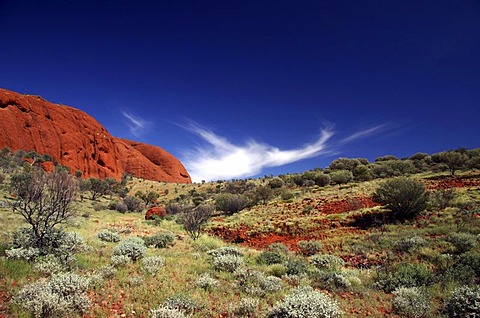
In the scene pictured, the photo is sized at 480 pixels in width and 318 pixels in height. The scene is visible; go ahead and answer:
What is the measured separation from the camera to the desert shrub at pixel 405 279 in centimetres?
759

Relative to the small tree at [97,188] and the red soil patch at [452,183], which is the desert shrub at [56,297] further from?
the small tree at [97,188]

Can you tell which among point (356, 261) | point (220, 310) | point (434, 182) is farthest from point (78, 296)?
point (434, 182)

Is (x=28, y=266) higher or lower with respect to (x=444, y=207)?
lower

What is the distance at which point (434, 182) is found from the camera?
82.9ft

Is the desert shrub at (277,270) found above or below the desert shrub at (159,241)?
below

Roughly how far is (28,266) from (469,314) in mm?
10228

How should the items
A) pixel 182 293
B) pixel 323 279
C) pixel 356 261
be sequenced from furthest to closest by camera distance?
pixel 356 261
pixel 323 279
pixel 182 293

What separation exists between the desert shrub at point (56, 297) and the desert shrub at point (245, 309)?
293cm

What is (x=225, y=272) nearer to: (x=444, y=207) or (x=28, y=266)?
(x=28, y=266)

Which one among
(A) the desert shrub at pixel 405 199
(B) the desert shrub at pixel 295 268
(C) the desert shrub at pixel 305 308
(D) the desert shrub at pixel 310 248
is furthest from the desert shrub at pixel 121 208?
(C) the desert shrub at pixel 305 308

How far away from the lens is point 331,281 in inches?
297

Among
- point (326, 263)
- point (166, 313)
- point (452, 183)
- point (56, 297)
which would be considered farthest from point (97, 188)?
point (452, 183)

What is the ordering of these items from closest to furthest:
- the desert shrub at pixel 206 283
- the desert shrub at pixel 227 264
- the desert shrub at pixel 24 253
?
the desert shrub at pixel 206 283, the desert shrub at pixel 24 253, the desert shrub at pixel 227 264

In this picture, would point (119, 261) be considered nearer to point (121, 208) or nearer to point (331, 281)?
point (331, 281)
